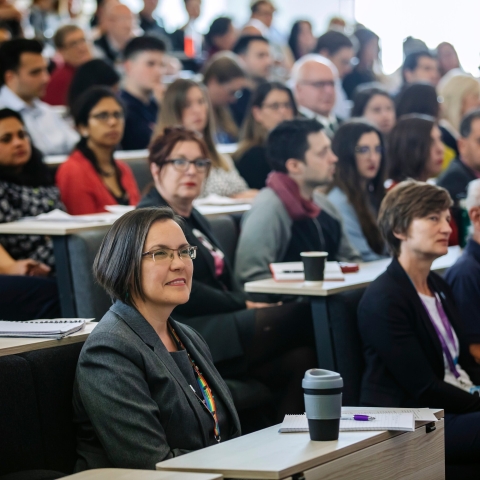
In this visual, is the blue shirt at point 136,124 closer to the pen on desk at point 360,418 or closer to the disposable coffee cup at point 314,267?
the disposable coffee cup at point 314,267

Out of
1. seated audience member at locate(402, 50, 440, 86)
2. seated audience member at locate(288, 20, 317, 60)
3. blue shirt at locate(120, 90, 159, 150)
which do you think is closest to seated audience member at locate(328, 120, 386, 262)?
blue shirt at locate(120, 90, 159, 150)

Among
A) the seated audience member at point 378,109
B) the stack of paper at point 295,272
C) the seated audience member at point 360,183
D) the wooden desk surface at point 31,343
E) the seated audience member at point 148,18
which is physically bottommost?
the stack of paper at point 295,272

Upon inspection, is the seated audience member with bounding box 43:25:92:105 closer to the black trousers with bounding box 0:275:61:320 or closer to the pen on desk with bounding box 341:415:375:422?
the black trousers with bounding box 0:275:61:320

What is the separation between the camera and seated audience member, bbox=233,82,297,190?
5.42 metres

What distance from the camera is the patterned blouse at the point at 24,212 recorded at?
3.88m

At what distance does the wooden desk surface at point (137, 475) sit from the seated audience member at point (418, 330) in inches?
50.7

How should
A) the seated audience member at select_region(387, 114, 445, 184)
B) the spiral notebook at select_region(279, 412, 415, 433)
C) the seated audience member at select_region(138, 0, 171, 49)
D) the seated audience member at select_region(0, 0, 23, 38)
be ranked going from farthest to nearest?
the seated audience member at select_region(138, 0, 171, 49) < the seated audience member at select_region(0, 0, 23, 38) < the seated audience member at select_region(387, 114, 445, 184) < the spiral notebook at select_region(279, 412, 415, 433)

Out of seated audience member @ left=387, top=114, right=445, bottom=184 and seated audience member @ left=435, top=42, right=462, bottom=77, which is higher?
seated audience member @ left=435, top=42, right=462, bottom=77

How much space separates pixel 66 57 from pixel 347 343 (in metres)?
4.14

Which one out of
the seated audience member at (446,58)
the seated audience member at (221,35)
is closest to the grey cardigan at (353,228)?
the seated audience member at (221,35)

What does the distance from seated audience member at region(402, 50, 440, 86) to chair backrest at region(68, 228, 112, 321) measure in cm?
525

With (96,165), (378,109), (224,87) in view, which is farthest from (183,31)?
(96,165)

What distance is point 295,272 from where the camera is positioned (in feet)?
11.5

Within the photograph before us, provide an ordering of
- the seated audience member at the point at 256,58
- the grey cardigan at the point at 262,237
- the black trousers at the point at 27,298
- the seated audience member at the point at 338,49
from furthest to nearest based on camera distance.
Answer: the seated audience member at the point at 338,49, the seated audience member at the point at 256,58, the grey cardigan at the point at 262,237, the black trousers at the point at 27,298
